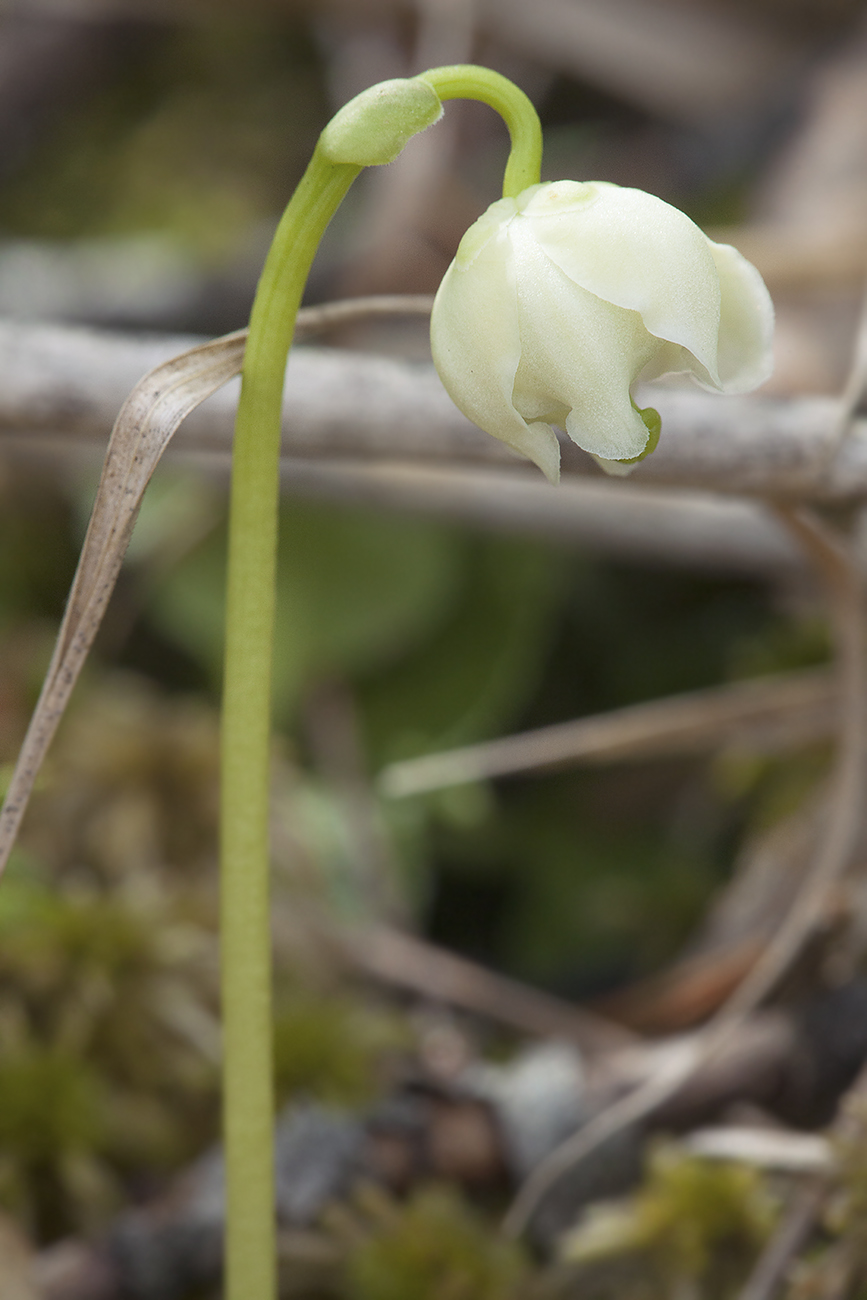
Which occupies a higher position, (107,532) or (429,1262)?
(107,532)

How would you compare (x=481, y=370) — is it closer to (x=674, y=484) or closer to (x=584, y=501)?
(x=674, y=484)

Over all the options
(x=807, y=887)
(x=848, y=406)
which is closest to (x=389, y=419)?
(x=848, y=406)

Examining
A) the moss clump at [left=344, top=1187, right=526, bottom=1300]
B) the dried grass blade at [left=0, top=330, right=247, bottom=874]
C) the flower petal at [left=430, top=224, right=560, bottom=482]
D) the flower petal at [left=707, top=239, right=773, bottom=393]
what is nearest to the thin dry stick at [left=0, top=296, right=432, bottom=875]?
the dried grass blade at [left=0, top=330, right=247, bottom=874]

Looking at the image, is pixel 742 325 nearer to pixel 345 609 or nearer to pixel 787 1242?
pixel 787 1242

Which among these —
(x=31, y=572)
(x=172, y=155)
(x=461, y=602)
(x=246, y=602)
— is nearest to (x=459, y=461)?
(x=246, y=602)

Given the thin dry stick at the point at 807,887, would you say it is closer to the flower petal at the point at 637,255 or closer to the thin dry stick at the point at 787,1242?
the thin dry stick at the point at 787,1242

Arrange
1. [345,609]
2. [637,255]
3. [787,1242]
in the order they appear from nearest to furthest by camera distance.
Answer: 1. [637,255]
2. [787,1242]
3. [345,609]
